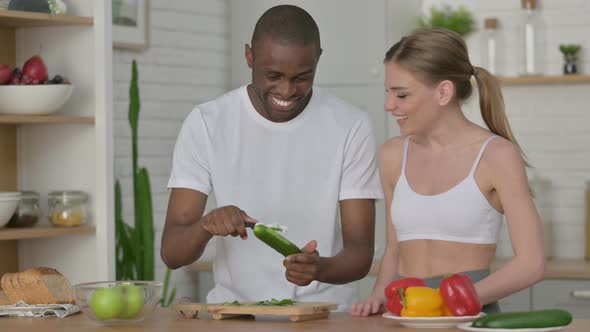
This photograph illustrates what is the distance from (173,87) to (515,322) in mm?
3381

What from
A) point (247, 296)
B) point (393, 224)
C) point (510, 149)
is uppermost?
point (510, 149)

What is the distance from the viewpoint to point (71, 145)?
14.6 feet

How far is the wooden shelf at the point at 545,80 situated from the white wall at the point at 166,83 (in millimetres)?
1519

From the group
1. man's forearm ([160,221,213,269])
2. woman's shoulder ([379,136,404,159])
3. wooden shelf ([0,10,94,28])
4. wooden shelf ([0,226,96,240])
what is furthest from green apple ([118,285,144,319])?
wooden shelf ([0,10,94,28])

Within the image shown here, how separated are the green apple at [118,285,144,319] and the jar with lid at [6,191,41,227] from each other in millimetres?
1667

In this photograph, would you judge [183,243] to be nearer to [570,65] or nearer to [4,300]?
[4,300]

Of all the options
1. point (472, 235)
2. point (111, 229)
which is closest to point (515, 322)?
point (472, 235)

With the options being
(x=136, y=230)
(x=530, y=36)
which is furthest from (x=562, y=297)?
(x=136, y=230)

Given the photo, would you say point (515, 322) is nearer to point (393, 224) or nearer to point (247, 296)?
point (393, 224)

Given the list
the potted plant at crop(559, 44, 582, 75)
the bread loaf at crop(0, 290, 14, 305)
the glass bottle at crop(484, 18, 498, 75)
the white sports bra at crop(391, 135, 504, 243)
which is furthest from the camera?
the glass bottle at crop(484, 18, 498, 75)

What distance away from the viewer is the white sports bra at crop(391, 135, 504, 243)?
9.46 ft

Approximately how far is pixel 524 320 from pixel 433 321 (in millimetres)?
214

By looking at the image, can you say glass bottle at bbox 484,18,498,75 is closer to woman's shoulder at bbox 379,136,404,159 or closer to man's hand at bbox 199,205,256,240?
woman's shoulder at bbox 379,136,404,159

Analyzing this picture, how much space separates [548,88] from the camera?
5488 millimetres
